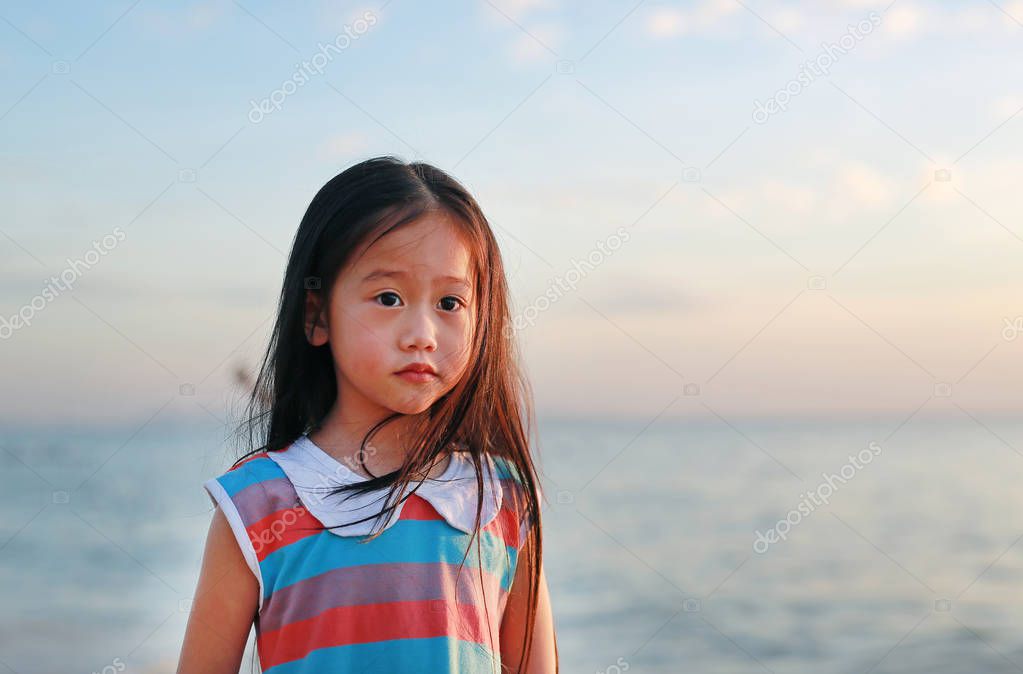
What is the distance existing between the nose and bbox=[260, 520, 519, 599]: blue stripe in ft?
1.08

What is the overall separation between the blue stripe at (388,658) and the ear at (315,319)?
1.97 feet

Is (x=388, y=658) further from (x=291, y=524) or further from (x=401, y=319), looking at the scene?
(x=401, y=319)

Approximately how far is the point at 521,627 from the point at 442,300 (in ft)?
2.26

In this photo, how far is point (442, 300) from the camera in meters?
1.94

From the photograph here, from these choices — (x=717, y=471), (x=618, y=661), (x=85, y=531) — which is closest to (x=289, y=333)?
(x=618, y=661)

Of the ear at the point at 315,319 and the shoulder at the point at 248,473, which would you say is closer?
the shoulder at the point at 248,473

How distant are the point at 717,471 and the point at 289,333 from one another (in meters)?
17.1

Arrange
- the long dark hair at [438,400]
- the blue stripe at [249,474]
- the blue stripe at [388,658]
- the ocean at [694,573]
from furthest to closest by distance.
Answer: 1. the ocean at [694,573]
2. the long dark hair at [438,400]
3. the blue stripe at [249,474]
4. the blue stripe at [388,658]

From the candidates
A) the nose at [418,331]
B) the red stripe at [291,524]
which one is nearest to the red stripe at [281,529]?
the red stripe at [291,524]

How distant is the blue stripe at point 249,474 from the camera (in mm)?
1856

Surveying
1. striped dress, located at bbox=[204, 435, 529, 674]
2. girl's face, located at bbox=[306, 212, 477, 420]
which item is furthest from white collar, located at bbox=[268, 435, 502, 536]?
girl's face, located at bbox=[306, 212, 477, 420]

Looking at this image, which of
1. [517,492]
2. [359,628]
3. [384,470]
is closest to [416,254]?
[384,470]

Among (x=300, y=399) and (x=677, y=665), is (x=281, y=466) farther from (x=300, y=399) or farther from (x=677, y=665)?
(x=677, y=665)

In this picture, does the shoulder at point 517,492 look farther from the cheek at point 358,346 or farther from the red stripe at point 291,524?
the cheek at point 358,346
